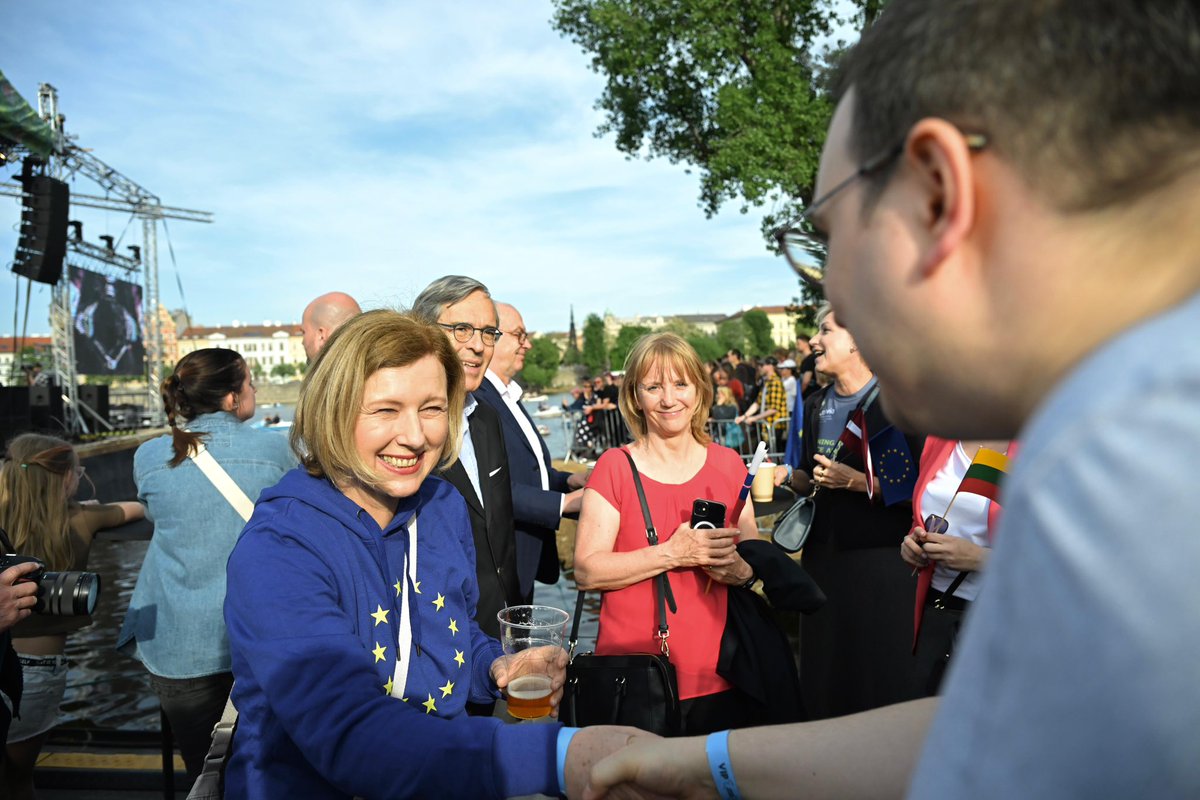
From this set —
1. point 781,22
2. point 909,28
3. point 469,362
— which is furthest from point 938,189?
point 781,22

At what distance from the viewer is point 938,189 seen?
0.79 m

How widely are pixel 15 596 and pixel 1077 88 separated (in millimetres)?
3437

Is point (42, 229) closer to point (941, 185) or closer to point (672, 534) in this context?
point (672, 534)

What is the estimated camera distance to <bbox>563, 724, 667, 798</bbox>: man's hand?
5.86 feet

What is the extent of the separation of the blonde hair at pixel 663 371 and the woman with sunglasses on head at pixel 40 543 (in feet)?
8.79

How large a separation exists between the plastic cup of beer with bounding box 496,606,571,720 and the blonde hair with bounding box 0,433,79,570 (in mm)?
2914

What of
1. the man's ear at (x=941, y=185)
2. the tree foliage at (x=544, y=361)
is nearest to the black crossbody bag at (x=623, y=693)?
the man's ear at (x=941, y=185)

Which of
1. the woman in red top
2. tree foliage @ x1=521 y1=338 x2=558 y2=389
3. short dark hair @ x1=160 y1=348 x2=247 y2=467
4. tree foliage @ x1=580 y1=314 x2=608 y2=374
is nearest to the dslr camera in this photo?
short dark hair @ x1=160 y1=348 x2=247 y2=467

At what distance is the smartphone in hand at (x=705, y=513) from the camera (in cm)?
358

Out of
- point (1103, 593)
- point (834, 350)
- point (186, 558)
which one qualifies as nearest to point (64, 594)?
point (186, 558)

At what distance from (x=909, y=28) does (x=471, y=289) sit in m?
3.67

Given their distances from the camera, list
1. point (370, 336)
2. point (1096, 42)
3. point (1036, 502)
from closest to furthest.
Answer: point (1036, 502) < point (1096, 42) < point (370, 336)

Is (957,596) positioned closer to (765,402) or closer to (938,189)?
(938,189)

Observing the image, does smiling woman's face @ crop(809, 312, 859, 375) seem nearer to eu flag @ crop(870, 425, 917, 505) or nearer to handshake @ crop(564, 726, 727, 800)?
eu flag @ crop(870, 425, 917, 505)
